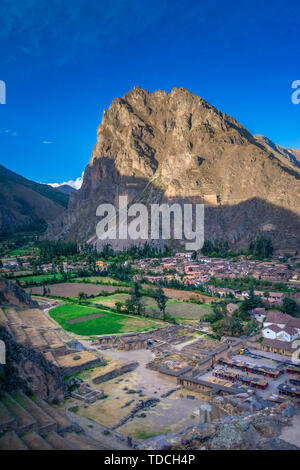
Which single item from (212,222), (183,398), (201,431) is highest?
(212,222)

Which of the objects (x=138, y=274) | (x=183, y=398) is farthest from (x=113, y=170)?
(x=183, y=398)

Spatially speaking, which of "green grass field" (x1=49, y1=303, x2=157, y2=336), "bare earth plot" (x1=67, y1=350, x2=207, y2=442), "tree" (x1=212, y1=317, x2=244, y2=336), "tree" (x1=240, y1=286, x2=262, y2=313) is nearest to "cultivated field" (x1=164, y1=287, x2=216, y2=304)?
"tree" (x1=240, y1=286, x2=262, y2=313)

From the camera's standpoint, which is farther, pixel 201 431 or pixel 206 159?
pixel 206 159

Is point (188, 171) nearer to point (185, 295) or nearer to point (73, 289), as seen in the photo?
point (73, 289)

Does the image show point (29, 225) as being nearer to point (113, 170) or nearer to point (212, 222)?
point (113, 170)

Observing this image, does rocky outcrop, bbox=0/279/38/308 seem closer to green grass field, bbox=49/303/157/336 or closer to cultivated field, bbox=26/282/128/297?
green grass field, bbox=49/303/157/336

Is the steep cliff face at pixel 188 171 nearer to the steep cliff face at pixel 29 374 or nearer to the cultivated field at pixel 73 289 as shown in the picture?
the cultivated field at pixel 73 289

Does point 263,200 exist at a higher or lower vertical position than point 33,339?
higher

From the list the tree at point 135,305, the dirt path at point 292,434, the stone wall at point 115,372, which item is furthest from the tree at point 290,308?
the dirt path at point 292,434
